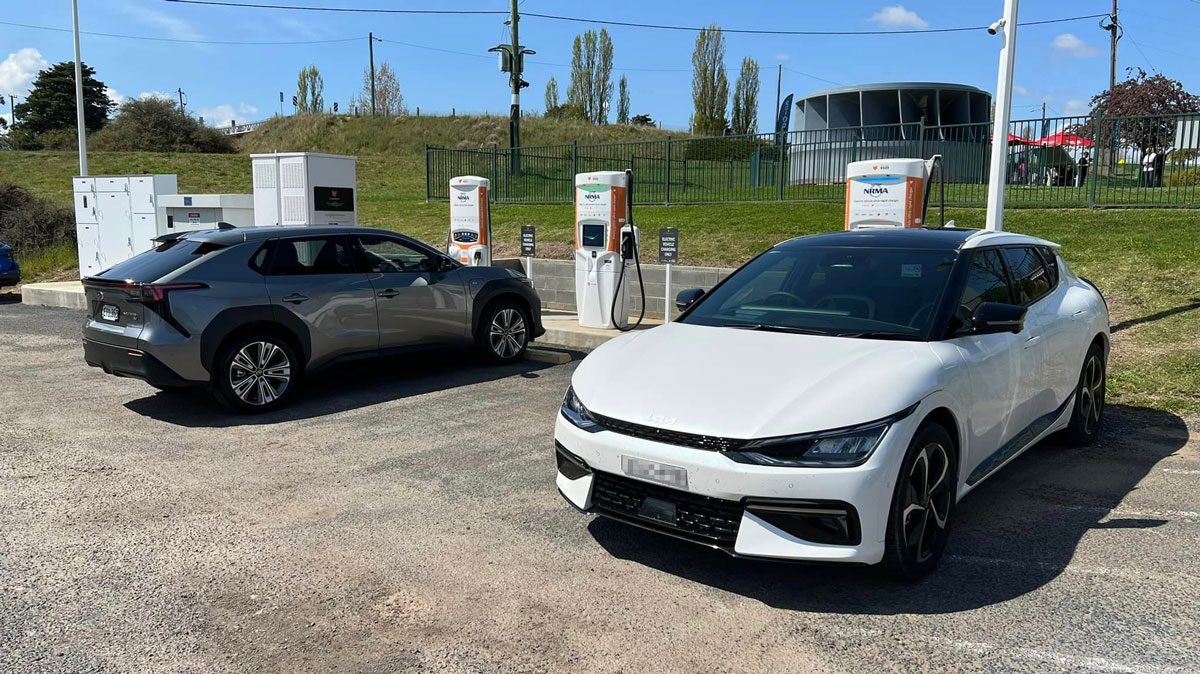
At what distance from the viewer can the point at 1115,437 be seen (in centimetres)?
619

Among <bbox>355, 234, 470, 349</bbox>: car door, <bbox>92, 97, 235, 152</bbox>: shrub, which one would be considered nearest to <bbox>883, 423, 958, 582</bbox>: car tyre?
<bbox>355, 234, 470, 349</bbox>: car door

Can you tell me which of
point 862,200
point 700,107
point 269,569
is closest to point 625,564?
point 269,569

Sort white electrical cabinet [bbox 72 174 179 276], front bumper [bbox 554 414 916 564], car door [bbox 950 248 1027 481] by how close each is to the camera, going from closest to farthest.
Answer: front bumper [bbox 554 414 916 564]
car door [bbox 950 248 1027 481]
white electrical cabinet [bbox 72 174 179 276]

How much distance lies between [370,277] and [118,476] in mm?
2963

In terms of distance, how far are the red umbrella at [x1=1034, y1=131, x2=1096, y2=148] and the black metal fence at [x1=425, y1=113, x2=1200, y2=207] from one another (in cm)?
3

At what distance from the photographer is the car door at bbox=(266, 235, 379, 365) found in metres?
7.20

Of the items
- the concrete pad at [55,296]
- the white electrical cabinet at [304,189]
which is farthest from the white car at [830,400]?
the concrete pad at [55,296]

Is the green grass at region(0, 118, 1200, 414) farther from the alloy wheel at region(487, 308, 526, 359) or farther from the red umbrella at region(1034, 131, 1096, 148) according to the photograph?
the alloy wheel at region(487, 308, 526, 359)

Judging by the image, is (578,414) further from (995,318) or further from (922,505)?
(995,318)

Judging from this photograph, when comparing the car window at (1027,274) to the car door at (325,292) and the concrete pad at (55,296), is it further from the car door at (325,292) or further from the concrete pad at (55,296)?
the concrete pad at (55,296)

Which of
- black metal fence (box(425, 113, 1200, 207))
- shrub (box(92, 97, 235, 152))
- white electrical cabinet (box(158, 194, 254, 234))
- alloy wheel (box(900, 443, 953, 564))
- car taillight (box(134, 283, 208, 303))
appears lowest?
alloy wheel (box(900, 443, 953, 564))

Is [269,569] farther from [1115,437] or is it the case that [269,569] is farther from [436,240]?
[436,240]

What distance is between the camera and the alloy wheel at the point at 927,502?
3637 millimetres

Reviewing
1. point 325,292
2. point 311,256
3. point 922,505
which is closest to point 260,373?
point 325,292
